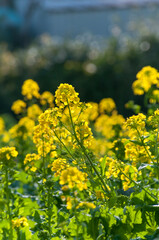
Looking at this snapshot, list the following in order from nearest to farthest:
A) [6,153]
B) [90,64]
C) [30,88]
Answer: [6,153] < [30,88] < [90,64]

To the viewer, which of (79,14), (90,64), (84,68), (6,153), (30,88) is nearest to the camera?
(6,153)

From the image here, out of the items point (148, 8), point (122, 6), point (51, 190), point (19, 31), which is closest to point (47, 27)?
point (19, 31)

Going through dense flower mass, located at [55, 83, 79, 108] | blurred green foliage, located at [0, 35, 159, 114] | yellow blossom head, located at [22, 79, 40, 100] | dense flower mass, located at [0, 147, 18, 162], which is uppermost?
blurred green foliage, located at [0, 35, 159, 114]

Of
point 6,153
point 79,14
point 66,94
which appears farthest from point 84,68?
point 79,14

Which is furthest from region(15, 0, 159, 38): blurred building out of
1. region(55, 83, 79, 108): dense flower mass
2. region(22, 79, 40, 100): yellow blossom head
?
region(55, 83, 79, 108): dense flower mass

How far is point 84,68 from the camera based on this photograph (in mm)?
13195

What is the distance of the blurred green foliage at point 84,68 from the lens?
12469 millimetres

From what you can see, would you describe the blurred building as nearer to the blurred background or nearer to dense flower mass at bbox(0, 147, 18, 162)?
the blurred background

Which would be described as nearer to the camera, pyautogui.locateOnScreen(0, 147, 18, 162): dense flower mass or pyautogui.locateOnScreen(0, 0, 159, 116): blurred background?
pyautogui.locateOnScreen(0, 147, 18, 162): dense flower mass

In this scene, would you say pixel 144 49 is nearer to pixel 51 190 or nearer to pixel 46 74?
pixel 46 74

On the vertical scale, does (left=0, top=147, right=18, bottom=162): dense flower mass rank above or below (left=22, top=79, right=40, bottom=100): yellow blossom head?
below

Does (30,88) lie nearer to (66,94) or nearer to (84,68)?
(66,94)

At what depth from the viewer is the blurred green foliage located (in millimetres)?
12469

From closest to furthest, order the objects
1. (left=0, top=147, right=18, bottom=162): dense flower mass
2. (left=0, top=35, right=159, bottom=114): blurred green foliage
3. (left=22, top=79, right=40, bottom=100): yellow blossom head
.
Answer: (left=0, top=147, right=18, bottom=162): dense flower mass
(left=22, top=79, right=40, bottom=100): yellow blossom head
(left=0, top=35, right=159, bottom=114): blurred green foliage
